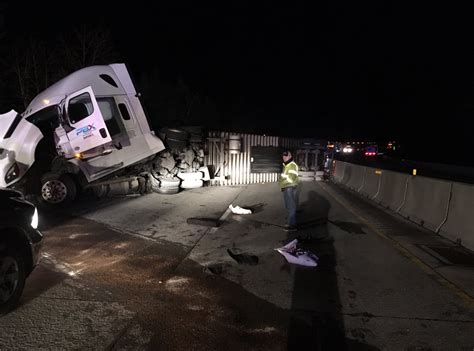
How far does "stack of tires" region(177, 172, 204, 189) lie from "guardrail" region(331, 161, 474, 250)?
21.1 feet

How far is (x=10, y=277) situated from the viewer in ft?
12.3

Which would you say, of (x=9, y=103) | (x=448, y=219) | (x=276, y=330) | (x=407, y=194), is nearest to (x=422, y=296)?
(x=276, y=330)

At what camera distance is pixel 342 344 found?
128 inches

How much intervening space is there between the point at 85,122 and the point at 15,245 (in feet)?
18.2

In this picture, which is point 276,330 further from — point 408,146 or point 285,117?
point 285,117

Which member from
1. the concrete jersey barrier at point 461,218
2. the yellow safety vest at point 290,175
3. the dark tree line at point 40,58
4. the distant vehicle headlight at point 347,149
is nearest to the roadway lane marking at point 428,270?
the concrete jersey barrier at point 461,218

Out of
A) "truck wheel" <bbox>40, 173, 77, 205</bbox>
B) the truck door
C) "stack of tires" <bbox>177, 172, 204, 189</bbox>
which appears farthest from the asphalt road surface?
"stack of tires" <bbox>177, 172, 204, 189</bbox>

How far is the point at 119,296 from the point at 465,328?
3.93 metres

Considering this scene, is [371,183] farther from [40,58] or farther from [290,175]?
[40,58]

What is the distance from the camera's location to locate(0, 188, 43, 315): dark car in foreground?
365 cm

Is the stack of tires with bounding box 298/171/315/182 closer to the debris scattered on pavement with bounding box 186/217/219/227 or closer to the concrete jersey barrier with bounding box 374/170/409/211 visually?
the concrete jersey barrier with bounding box 374/170/409/211

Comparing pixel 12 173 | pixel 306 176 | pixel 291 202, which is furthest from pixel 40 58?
pixel 291 202

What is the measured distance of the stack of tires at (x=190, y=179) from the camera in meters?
13.2

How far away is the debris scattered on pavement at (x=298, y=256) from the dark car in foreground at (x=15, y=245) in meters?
3.64
